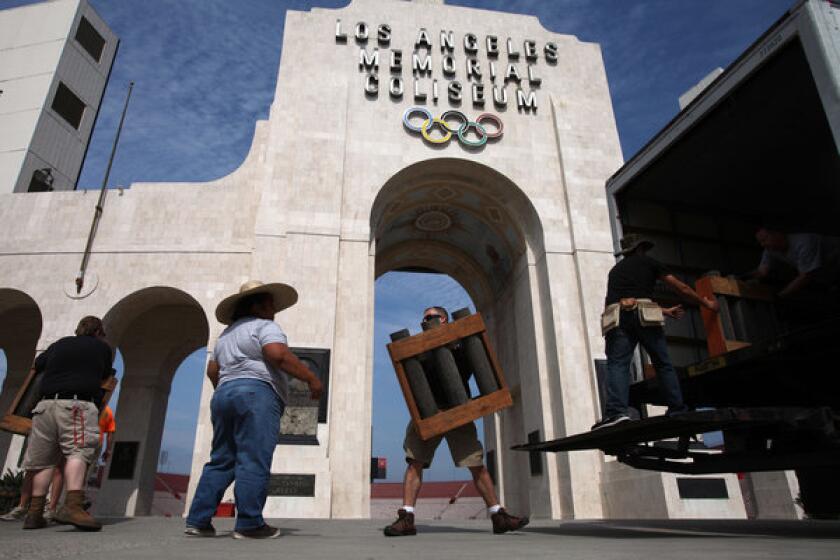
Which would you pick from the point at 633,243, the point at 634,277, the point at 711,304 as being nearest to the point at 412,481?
the point at 634,277

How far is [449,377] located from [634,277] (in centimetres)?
214

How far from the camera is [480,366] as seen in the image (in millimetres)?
4992

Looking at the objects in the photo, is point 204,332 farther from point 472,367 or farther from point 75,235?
point 472,367

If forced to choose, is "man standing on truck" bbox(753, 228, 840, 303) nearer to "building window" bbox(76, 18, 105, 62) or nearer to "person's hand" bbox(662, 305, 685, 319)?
"person's hand" bbox(662, 305, 685, 319)

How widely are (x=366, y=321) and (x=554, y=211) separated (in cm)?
653

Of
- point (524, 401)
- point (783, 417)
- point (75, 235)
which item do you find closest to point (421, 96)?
point (524, 401)

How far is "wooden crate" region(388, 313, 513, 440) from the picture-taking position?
4.76m

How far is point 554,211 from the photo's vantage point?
16.1 metres

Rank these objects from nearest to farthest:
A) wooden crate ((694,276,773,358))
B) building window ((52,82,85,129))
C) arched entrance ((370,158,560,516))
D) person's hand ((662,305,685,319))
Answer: person's hand ((662,305,685,319))
wooden crate ((694,276,773,358))
arched entrance ((370,158,560,516))
building window ((52,82,85,129))

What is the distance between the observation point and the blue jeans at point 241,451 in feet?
12.7

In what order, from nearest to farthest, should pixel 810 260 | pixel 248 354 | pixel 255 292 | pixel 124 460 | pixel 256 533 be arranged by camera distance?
pixel 256 533 → pixel 248 354 → pixel 255 292 → pixel 810 260 → pixel 124 460

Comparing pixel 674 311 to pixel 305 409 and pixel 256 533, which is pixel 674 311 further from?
pixel 305 409

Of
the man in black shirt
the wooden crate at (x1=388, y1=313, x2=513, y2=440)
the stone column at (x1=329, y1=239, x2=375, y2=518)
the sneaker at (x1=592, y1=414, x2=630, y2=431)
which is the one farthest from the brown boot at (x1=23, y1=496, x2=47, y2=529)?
the stone column at (x1=329, y1=239, x2=375, y2=518)

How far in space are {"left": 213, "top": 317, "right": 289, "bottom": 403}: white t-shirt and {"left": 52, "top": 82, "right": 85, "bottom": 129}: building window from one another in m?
26.0
